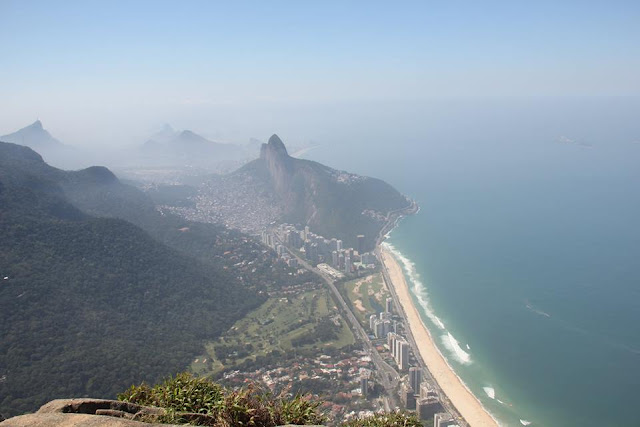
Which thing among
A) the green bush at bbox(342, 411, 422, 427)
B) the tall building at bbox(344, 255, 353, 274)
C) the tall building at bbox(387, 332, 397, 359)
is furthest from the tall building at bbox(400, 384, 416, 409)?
the tall building at bbox(344, 255, 353, 274)

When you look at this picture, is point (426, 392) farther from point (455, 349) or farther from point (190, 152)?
point (190, 152)

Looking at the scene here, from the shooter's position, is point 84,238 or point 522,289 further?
point 522,289

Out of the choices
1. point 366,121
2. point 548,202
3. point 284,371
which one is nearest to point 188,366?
point 284,371

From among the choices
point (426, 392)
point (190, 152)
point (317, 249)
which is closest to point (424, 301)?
point (317, 249)

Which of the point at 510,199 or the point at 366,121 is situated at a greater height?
the point at 366,121

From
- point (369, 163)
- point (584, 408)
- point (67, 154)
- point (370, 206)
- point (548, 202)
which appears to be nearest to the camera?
point (584, 408)

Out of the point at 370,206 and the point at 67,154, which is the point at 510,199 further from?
the point at 67,154
